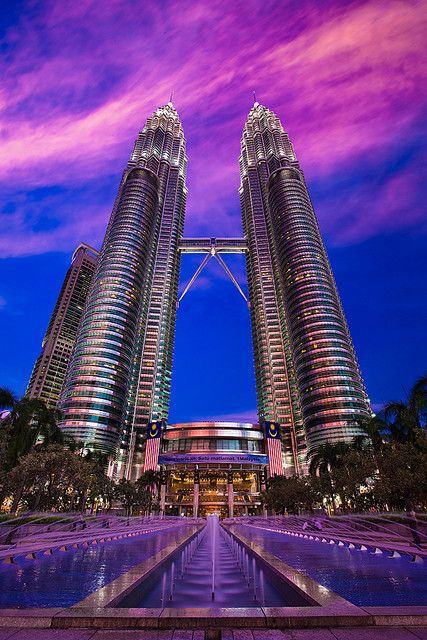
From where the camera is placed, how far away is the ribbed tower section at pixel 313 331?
391ft

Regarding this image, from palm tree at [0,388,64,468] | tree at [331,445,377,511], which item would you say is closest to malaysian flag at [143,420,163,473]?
palm tree at [0,388,64,468]

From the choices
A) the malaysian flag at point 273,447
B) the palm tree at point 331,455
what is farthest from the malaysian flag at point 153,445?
the palm tree at point 331,455

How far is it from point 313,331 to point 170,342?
73.0 meters

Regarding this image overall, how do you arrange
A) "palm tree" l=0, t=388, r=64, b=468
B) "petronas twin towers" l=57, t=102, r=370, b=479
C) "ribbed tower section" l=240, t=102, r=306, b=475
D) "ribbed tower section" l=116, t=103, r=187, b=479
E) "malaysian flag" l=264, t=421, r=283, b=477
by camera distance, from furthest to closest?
"ribbed tower section" l=240, t=102, r=306, b=475 → "ribbed tower section" l=116, t=103, r=187, b=479 → "malaysian flag" l=264, t=421, r=283, b=477 → "petronas twin towers" l=57, t=102, r=370, b=479 → "palm tree" l=0, t=388, r=64, b=468

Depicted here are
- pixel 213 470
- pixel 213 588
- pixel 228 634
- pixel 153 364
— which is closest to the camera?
pixel 228 634

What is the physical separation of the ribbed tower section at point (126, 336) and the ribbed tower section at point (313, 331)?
60.7m

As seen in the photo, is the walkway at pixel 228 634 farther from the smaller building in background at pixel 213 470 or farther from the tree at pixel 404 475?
the smaller building in background at pixel 213 470

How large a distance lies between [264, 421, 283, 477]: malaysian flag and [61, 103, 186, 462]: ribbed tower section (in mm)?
51520

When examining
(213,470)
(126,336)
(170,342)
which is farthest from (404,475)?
(170,342)

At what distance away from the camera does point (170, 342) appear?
176875 millimetres

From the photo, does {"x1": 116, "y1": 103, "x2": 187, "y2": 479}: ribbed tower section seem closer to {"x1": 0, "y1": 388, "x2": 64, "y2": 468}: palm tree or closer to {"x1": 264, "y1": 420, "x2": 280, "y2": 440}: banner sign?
{"x1": 264, "y1": 420, "x2": 280, "y2": 440}: banner sign

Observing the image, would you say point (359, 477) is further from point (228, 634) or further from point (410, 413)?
point (228, 634)

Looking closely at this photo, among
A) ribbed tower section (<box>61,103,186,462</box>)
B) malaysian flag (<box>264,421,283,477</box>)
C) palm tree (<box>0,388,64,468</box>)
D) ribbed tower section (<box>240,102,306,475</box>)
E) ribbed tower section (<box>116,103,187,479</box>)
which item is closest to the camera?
palm tree (<box>0,388,64,468</box>)

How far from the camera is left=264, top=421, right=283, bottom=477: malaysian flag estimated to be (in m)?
129
